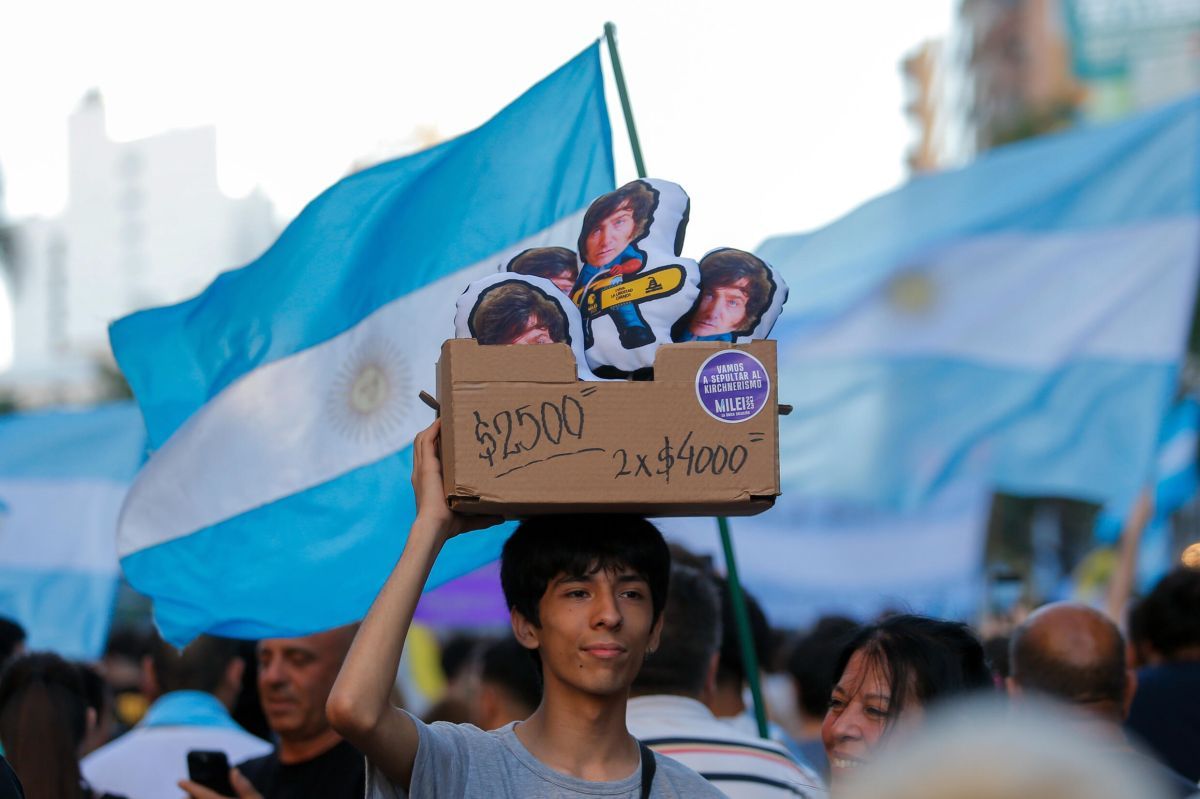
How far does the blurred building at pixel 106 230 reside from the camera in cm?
10581

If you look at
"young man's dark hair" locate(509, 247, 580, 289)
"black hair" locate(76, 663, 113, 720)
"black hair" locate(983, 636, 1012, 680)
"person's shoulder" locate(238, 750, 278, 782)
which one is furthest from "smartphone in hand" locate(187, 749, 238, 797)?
"black hair" locate(983, 636, 1012, 680)

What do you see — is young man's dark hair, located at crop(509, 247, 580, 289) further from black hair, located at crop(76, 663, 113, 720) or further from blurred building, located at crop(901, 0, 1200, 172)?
blurred building, located at crop(901, 0, 1200, 172)

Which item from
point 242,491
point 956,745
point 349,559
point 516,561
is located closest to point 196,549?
point 242,491

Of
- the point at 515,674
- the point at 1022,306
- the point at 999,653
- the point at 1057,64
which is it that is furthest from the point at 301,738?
the point at 1057,64

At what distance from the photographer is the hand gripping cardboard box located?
268 cm

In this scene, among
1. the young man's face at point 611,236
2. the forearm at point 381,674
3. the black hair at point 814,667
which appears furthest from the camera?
the black hair at point 814,667

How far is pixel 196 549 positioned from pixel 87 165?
13314cm

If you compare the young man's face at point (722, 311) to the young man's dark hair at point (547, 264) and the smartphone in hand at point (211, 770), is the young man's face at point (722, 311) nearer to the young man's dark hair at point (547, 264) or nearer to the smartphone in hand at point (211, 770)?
the young man's dark hair at point (547, 264)

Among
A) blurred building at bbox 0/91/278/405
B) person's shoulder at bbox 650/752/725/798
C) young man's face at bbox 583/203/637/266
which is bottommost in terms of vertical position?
person's shoulder at bbox 650/752/725/798

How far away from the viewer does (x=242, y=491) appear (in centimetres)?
437

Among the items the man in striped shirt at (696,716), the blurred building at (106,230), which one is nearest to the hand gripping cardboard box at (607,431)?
the man in striped shirt at (696,716)

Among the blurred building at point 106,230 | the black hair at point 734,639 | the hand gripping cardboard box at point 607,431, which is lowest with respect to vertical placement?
the black hair at point 734,639

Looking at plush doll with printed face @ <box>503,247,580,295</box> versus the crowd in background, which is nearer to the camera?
the crowd in background

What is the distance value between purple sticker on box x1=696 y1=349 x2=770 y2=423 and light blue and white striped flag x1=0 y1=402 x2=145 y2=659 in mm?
7150
